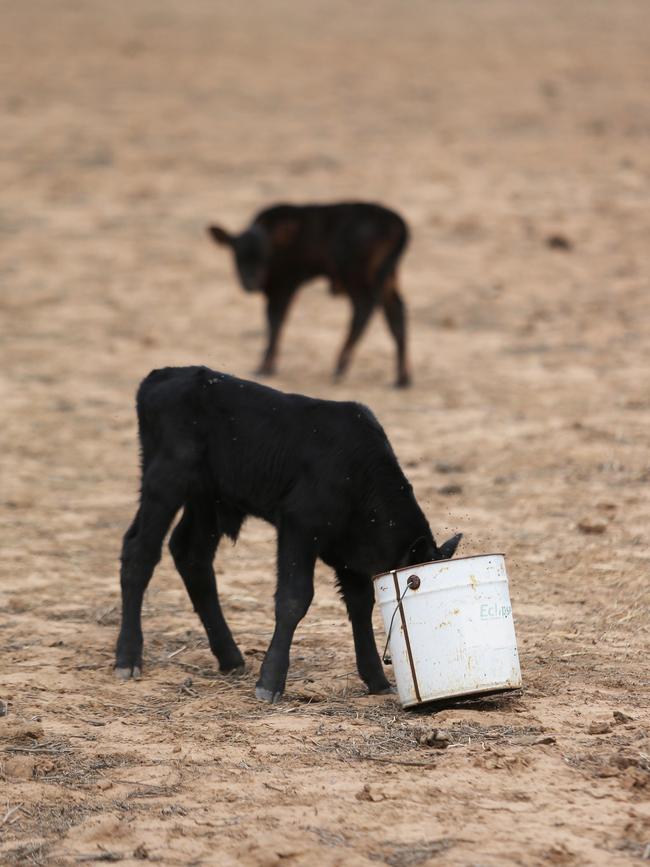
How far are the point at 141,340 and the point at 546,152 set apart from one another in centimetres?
895

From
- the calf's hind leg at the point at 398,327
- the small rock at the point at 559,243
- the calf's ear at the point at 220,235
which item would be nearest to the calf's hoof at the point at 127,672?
the calf's hind leg at the point at 398,327

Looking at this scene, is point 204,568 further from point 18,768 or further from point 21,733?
point 18,768

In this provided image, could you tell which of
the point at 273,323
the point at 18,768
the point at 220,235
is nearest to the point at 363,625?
the point at 18,768

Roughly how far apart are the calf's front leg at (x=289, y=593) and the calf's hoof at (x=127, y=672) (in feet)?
2.17

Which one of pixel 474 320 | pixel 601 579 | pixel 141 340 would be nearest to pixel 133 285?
pixel 141 340

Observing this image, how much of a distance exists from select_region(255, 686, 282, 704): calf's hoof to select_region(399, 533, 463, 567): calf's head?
75 cm

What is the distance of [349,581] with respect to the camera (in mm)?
5992

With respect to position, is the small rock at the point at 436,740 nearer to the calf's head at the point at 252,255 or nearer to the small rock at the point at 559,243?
the calf's head at the point at 252,255

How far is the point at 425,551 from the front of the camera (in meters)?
5.81

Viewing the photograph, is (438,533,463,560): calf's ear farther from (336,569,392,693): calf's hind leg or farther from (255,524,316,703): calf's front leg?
(255,524,316,703): calf's front leg

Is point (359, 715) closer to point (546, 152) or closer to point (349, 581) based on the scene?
point (349, 581)

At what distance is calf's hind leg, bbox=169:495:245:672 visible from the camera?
6.25m

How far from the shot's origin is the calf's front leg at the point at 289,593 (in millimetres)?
5742

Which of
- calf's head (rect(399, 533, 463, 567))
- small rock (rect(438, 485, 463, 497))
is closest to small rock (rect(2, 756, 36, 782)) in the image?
calf's head (rect(399, 533, 463, 567))
